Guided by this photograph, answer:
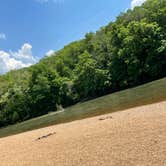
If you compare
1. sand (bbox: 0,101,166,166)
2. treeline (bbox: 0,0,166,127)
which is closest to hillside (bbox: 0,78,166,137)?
sand (bbox: 0,101,166,166)

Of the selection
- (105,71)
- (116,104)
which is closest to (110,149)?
(116,104)

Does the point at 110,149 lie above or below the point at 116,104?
below

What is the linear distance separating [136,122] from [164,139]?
453 cm

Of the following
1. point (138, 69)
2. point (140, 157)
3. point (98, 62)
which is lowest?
point (140, 157)

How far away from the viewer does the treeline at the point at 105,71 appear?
5428 centimetres

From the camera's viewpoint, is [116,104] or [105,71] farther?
[105,71]

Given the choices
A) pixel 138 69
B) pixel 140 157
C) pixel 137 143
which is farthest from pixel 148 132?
pixel 138 69

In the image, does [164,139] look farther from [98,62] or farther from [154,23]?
[98,62]

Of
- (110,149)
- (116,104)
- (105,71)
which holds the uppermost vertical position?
(105,71)

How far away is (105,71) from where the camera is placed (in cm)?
5984

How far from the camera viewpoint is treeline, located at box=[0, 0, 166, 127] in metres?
54.3

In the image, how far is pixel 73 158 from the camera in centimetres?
1145

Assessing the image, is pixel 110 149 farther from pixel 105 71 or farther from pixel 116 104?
pixel 105 71

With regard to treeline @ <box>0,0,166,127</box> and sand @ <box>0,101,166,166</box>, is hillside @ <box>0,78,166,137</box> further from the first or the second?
treeline @ <box>0,0,166,127</box>
